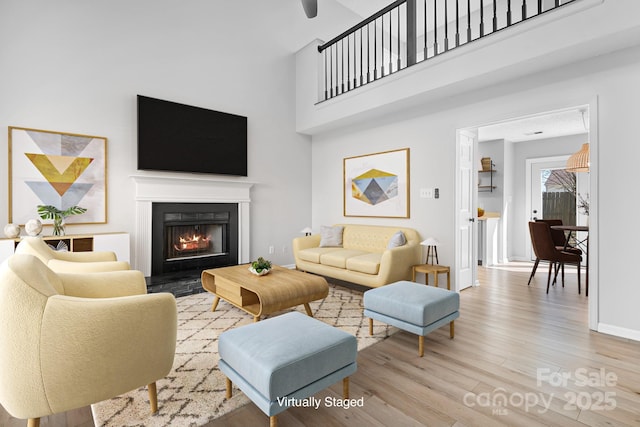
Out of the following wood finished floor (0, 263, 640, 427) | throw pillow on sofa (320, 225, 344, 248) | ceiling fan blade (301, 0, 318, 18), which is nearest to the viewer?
wood finished floor (0, 263, 640, 427)

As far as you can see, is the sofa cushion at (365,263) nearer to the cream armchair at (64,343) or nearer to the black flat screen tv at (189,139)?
the black flat screen tv at (189,139)

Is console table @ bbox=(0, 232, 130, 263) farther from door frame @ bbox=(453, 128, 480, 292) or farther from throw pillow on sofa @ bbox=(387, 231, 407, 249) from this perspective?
door frame @ bbox=(453, 128, 480, 292)

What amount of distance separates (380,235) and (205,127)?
3169 millimetres

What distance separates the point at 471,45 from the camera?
11.2ft

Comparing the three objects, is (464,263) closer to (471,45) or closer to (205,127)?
(471,45)

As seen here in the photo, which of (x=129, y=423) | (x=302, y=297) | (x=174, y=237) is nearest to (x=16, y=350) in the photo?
(x=129, y=423)

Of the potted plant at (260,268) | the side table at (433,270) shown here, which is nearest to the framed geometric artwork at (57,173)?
the potted plant at (260,268)

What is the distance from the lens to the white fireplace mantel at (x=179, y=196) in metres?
4.40

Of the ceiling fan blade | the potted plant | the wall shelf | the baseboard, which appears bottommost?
the baseboard

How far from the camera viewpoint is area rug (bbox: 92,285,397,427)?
1.75 meters

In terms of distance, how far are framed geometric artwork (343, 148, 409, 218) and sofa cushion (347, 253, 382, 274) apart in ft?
3.12

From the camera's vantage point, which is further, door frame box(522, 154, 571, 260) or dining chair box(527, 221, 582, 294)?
door frame box(522, 154, 571, 260)

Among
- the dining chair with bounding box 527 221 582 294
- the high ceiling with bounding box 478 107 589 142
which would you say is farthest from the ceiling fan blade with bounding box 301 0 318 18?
the dining chair with bounding box 527 221 582 294

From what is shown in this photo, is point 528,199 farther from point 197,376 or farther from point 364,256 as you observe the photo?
point 197,376
